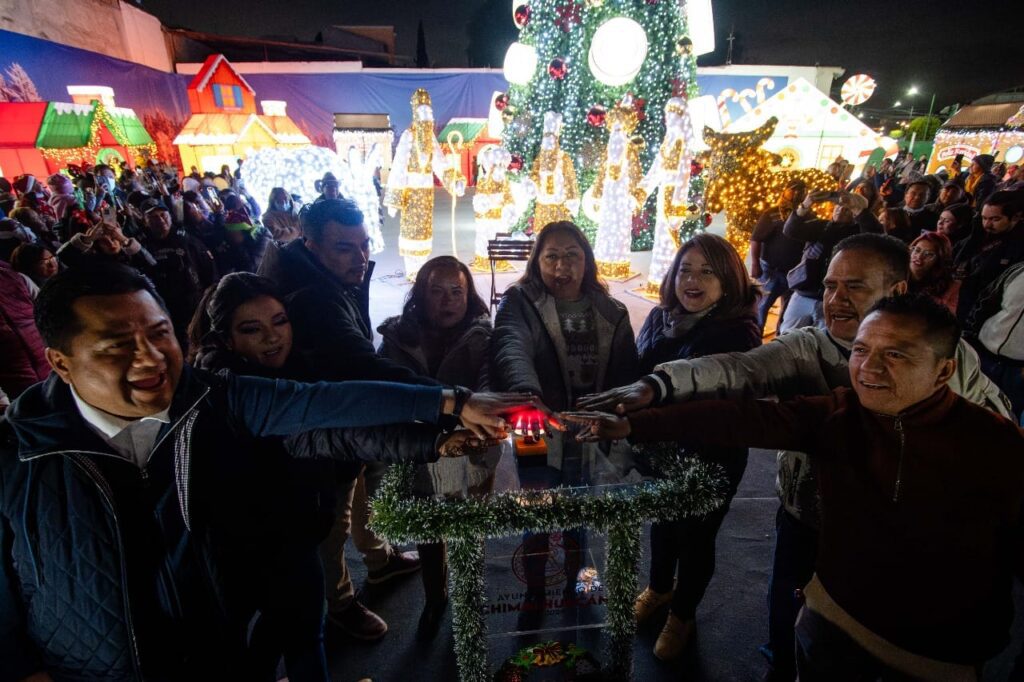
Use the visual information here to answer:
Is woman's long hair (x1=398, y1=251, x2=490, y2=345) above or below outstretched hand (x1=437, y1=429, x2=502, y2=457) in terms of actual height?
above

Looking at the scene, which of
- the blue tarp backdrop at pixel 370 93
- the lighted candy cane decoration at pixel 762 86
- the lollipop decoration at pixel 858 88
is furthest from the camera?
the lollipop decoration at pixel 858 88

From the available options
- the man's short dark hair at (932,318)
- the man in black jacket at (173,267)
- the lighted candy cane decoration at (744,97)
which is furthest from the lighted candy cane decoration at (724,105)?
the man's short dark hair at (932,318)

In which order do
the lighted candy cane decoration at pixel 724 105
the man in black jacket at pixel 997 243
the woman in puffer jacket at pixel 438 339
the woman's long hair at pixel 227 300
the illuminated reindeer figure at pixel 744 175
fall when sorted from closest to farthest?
the woman's long hair at pixel 227 300
the woman in puffer jacket at pixel 438 339
the man in black jacket at pixel 997 243
the illuminated reindeer figure at pixel 744 175
the lighted candy cane decoration at pixel 724 105

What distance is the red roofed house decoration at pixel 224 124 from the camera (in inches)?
608

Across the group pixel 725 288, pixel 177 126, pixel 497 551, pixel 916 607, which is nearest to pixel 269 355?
pixel 497 551

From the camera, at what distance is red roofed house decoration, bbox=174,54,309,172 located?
15453 mm

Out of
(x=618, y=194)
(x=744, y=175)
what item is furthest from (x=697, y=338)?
(x=618, y=194)

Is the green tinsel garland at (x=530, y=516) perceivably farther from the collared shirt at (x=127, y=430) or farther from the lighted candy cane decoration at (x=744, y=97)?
the lighted candy cane decoration at (x=744, y=97)

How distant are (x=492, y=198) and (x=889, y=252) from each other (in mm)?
7006

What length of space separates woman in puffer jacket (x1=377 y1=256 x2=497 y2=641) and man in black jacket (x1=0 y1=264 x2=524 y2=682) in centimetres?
97

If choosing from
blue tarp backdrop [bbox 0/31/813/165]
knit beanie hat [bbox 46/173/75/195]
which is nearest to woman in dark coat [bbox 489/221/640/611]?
knit beanie hat [bbox 46/173/75/195]

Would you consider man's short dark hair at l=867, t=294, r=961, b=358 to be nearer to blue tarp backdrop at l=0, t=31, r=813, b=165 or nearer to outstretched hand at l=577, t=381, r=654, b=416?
outstretched hand at l=577, t=381, r=654, b=416

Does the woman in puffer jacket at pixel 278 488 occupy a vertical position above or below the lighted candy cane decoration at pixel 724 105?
below

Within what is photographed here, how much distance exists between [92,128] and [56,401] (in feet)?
49.0
